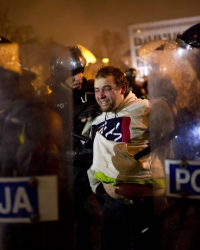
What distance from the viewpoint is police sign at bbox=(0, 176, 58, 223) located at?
6.45 ft

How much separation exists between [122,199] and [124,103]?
2.18ft

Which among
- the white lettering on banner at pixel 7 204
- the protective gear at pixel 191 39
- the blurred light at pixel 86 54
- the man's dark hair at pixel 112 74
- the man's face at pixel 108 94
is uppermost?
the blurred light at pixel 86 54

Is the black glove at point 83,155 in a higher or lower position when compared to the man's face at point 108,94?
lower

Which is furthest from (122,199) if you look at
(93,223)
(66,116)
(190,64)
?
(93,223)

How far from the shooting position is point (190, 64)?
85.0 inches

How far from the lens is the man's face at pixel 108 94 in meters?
2.85

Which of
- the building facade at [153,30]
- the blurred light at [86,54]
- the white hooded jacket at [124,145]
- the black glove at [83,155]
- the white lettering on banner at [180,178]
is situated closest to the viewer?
the white lettering on banner at [180,178]

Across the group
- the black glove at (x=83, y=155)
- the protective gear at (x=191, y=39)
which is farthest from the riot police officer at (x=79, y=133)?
the protective gear at (x=191, y=39)

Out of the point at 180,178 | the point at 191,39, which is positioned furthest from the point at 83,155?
the point at 180,178

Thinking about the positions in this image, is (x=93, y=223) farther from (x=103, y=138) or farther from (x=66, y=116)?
(x=66, y=116)

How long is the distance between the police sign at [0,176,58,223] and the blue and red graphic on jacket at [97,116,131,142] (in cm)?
84

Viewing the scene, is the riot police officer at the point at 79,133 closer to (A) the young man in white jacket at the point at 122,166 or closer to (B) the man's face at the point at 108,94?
(B) the man's face at the point at 108,94

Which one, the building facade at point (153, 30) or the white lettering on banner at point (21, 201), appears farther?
the building facade at point (153, 30)

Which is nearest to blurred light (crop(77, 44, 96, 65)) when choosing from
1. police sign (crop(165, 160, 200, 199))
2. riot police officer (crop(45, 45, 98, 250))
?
riot police officer (crop(45, 45, 98, 250))
